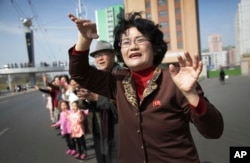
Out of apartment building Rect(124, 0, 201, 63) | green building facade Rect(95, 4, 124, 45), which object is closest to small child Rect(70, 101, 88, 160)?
green building facade Rect(95, 4, 124, 45)

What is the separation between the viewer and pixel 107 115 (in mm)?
2809

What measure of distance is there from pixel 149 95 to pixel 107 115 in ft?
4.02

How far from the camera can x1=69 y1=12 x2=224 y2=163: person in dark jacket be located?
149 cm

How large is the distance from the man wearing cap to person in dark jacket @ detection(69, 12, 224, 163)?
84 centimetres

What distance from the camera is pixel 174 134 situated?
5.25 ft

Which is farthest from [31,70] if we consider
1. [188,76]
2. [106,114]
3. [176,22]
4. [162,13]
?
[188,76]

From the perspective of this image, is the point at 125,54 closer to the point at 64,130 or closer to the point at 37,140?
the point at 64,130

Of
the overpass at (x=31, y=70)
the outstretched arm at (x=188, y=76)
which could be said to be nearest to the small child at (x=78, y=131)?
the outstretched arm at (x=188, y=76)

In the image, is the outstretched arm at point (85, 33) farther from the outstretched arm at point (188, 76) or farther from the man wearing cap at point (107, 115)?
the man wearing cap at point (107, 115)

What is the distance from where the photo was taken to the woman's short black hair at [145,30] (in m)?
1.84

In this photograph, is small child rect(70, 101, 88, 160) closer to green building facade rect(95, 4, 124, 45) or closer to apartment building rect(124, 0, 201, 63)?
green building facade rect(95, 4, 124, 45)

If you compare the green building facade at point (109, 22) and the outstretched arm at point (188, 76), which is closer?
the outstretched arm at point (188, 76)

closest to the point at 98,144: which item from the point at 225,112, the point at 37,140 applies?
the point at 37,140

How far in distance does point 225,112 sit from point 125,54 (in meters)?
7.32
